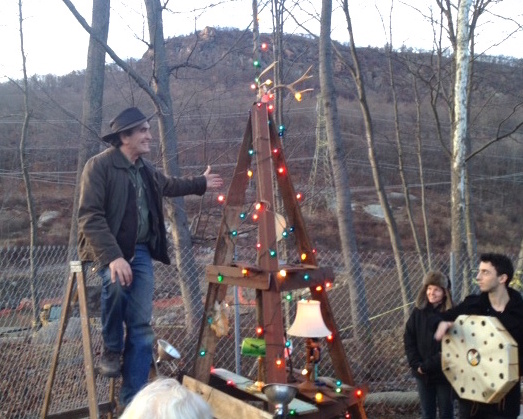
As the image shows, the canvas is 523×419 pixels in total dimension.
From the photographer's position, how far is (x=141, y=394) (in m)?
2.05

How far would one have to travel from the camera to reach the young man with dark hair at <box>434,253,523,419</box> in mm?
4953

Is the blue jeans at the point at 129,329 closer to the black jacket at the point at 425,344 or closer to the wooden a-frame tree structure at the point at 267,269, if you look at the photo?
the wooden a-frame tree structure at the point at 267,269

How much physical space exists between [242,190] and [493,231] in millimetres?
25622

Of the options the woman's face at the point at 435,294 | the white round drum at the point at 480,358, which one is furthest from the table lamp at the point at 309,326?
the woman's face at the point at 435,294

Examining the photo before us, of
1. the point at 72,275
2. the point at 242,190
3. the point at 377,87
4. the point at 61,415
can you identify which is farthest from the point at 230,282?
the point at 377,87

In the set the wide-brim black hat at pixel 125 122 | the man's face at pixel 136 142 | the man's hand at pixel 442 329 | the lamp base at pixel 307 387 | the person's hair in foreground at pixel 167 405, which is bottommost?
the lamp base at pixel 307 387

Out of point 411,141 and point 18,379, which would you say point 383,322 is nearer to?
point 18,379

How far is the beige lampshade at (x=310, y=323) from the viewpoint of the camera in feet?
16.4

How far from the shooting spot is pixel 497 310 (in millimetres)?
5070

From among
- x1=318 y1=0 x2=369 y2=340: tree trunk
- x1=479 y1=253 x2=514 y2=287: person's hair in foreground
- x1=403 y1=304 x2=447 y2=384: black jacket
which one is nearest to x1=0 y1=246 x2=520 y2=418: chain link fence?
x1=318 y1=0 x2=369 y2=340: tree trunk

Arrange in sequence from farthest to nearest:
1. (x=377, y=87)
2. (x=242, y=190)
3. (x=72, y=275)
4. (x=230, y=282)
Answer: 1. (x=377, y=87)
2. (x=242, y=190)
3. (x=230, y=282)
4. (x=72, y=275)

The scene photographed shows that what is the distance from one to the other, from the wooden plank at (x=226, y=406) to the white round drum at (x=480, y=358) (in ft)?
5.57

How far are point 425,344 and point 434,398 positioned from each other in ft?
1.64

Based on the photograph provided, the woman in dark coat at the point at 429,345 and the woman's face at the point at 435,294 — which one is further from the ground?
the woman's face at the point at 435,294
